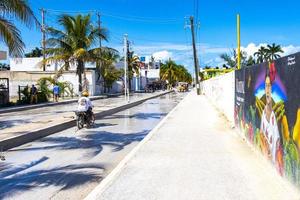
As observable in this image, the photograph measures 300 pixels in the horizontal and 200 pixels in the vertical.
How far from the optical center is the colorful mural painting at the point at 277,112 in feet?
21.6

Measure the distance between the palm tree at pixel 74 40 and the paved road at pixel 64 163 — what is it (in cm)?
1372

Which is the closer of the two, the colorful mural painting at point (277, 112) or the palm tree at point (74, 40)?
the colorful mural painting at point (277, 112)

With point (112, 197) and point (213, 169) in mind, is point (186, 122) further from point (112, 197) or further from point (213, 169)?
point (112, 197)

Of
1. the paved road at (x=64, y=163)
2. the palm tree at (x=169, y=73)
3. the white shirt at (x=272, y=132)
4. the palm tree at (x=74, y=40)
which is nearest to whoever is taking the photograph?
the paved road at (x=64, y=163)

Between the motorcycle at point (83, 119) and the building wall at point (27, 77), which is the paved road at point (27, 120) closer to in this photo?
the motorcycle at point (83, 119)

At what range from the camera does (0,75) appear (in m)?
53.1

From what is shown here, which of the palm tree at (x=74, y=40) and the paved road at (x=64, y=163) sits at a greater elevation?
the palm tree at (x=74, y=40)

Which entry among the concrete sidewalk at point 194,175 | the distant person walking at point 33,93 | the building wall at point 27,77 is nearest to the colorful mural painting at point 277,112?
the concrete sidewalk at point 194,175

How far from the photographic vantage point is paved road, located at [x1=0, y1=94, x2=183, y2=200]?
7.76 metres

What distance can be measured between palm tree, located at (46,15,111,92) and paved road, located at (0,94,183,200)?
Result: 1372cm

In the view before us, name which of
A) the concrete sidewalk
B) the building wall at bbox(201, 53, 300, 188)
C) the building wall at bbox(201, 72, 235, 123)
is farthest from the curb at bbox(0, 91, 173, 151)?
the building wall at bbox(201, 53, 300, 188)

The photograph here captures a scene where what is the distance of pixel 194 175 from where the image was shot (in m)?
7.88

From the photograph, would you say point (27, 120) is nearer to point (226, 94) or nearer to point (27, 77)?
point (226, 94)

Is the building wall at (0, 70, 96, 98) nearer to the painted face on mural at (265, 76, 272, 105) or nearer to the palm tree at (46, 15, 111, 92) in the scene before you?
the palm tree at (46, 15, 111, 92)
